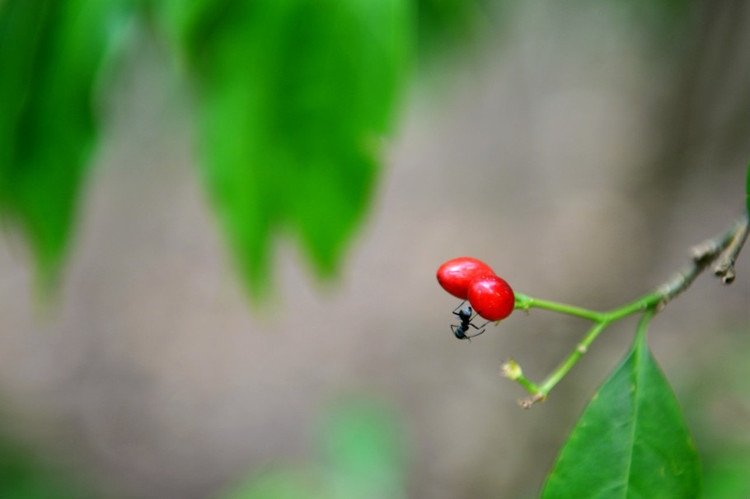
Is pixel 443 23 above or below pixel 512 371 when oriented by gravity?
above

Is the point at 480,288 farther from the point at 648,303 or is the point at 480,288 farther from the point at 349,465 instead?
the point at 349,465

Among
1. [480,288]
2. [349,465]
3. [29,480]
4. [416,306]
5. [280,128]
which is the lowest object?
[480,288]

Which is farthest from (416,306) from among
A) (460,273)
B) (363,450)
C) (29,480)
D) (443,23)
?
(460,273)

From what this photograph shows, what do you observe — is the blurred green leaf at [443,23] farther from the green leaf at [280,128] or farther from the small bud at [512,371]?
the small bud at [512,371]

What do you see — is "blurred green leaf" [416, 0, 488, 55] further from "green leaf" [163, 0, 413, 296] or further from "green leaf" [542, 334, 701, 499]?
"green leaf" [542, 334, 701, 499]

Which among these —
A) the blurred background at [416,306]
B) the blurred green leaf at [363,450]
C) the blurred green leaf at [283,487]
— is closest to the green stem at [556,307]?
the blurred background at [416,306]

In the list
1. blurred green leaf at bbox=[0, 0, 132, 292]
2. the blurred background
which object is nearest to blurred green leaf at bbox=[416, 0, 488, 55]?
the blurred background

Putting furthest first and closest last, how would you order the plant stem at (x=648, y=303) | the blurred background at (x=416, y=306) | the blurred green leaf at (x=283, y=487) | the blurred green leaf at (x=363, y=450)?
the blurred green leaf at (x=363, y=450), the blurred green leaf at (x=283, y=487), the blurred background at (x=416, y=306), the plant stem at (x=648, y=303)
